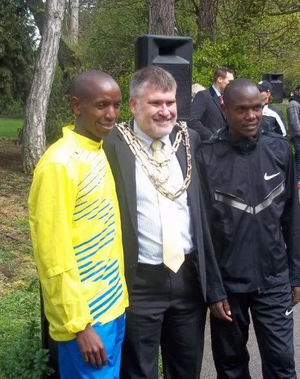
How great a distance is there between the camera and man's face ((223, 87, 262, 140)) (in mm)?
3621

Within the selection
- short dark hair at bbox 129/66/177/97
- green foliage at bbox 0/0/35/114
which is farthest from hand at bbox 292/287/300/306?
green foliage at bbox 0/0/35/114

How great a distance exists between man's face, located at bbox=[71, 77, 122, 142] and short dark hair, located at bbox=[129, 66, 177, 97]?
0.34 metres

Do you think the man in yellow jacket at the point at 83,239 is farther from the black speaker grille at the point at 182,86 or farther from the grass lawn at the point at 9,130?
the grass lawn at the point at 9,130

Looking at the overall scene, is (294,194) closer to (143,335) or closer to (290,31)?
(143,335)

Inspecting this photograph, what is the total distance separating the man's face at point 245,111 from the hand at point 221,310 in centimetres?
92

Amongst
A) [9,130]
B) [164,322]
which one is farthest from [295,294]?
[9,130]

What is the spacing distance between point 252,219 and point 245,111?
0.59 metres

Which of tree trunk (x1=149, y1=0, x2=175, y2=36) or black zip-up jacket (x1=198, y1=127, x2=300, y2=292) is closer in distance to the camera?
black zip-up jacket (x1=198, y1=127, x2=300, y2=292)

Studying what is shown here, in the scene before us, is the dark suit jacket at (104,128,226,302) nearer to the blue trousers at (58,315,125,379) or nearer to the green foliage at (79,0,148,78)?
the blue trousers at (58,315,125,379)

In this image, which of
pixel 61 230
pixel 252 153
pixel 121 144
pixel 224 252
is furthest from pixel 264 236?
pixel 61 230

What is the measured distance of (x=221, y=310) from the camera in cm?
360

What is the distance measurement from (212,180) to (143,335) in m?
0.92

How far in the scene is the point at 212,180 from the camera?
3.65 m

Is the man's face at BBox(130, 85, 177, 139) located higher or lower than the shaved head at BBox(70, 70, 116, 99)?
lower
